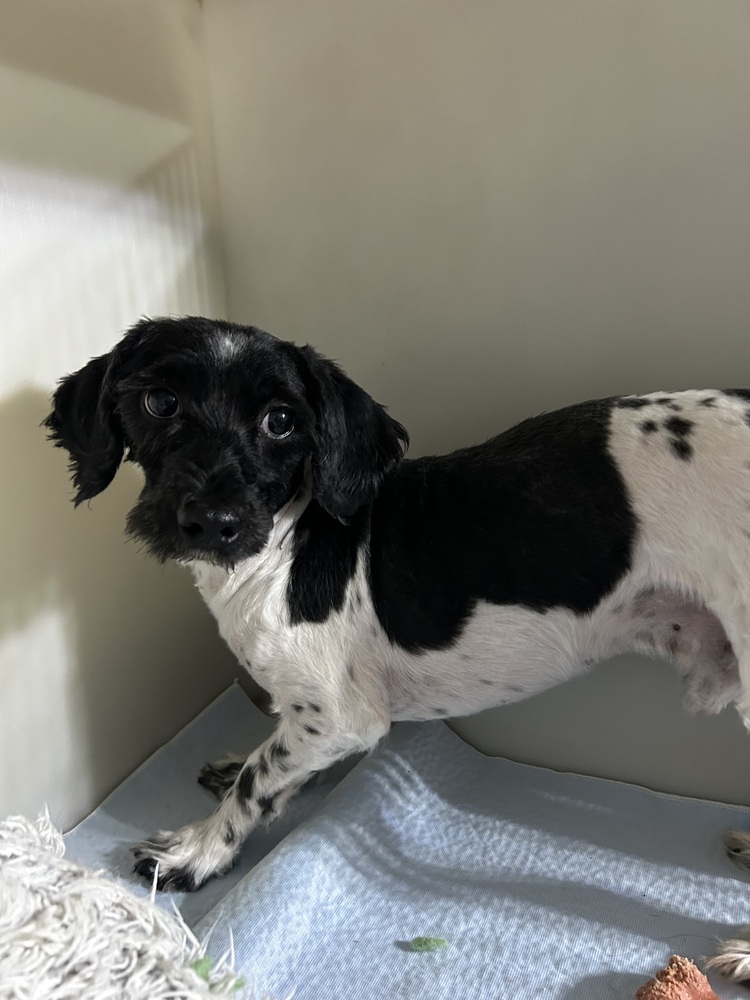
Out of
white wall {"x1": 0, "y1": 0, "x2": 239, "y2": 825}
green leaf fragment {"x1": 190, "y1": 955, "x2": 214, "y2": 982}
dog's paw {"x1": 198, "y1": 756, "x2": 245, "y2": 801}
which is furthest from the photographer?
dog's paw {"x1": 198, "y1": 756, "x2": 245, "y2": 801}

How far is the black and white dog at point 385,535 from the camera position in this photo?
1171 millimetres

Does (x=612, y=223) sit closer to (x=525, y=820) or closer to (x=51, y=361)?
(x=51, y=361)

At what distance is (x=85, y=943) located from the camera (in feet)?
3.16

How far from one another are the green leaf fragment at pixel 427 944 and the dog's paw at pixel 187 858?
42 centimetres

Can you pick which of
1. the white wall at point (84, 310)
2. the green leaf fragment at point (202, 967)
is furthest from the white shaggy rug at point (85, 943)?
the white wall at point (84, 310)

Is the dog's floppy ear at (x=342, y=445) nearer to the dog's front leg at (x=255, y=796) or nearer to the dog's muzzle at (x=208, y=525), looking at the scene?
the dog's muzzle at (x=208, y=525)

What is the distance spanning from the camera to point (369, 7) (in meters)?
1.62

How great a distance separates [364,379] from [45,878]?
124 cm

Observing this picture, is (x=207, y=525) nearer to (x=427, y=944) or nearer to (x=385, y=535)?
(x=385, y=535)

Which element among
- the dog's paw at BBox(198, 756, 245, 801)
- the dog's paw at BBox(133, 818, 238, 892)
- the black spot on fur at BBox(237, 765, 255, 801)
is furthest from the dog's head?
the dog's paw at BBox(198, 756, 245, 801)

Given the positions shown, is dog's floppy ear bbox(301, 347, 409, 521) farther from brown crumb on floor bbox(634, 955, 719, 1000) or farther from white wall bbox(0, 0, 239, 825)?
brown crumb on floor bbox(634, 955, 719, 1000)

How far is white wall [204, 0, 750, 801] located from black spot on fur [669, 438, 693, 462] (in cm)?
40

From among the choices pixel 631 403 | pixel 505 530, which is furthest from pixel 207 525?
pixel 631 403

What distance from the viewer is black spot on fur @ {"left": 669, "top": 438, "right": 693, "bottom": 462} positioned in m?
1.17
